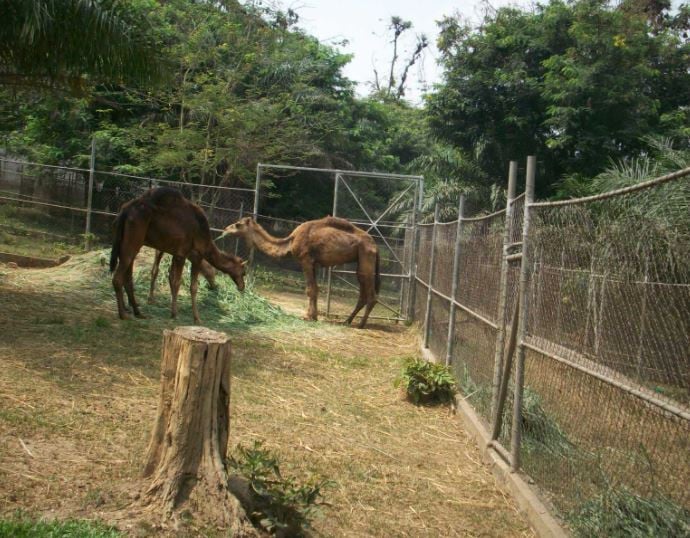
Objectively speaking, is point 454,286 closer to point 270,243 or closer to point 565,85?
point 270,243

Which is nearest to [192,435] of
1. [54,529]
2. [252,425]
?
[54,529]

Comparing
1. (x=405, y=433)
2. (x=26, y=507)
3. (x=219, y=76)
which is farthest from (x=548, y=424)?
(x=219, y=76)

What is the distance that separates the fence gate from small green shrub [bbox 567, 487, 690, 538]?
31.8 feet

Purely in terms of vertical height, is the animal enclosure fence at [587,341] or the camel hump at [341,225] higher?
the camel hump at [341,225]

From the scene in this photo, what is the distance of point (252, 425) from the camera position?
20.0ft

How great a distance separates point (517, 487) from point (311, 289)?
8.44 meters

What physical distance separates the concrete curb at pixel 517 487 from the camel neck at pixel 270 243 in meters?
7.34

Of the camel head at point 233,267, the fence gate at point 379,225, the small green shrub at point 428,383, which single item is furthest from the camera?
the fence gate at point 379,225

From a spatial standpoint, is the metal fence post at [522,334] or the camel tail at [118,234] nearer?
the metal fence post at [522,334]

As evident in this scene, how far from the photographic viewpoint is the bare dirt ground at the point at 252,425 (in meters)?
4.39

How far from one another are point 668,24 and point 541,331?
63.8 ft

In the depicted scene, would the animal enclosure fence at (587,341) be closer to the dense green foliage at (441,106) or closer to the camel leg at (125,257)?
the camel leg at (125,257)

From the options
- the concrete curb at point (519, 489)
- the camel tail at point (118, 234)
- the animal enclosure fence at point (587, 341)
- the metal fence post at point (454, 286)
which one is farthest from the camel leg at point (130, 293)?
the concrete curb at point (519, 489)

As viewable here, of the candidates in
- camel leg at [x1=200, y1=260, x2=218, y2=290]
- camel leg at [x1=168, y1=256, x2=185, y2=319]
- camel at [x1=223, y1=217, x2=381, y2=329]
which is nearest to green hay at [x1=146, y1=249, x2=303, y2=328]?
camel leg at [x1=200, y1=260, x2=218, y2=290]
